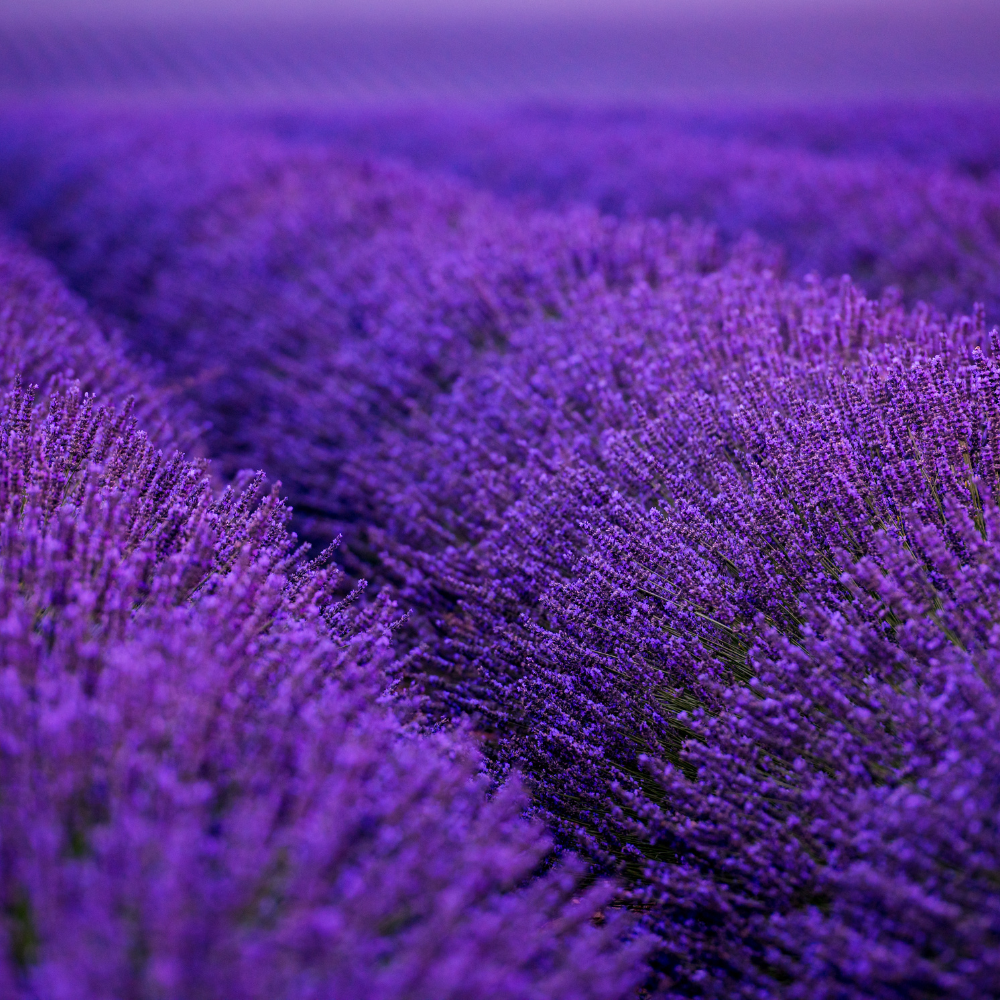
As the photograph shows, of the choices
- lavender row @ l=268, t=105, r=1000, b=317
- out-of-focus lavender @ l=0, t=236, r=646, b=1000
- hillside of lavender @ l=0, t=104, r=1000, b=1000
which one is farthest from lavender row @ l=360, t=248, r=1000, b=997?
lavender row @ l=268, t=105, r=1000, b=317

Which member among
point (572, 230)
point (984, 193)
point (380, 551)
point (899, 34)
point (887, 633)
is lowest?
point (380, 551)

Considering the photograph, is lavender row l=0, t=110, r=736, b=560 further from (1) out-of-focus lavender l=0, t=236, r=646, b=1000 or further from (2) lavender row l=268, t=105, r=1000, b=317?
(1) out-of-focus lavender l=0, t=236, r=646, b=1000

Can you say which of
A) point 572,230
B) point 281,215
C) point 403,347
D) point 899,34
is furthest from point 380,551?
point 899,34

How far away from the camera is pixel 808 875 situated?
1.37m

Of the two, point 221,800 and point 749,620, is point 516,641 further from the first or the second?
point 221,800

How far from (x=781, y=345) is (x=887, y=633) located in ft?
3.33

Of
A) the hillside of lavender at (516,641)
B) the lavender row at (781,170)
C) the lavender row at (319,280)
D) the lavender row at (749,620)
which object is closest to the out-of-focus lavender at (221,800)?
the hillside of lavender at (516,641)

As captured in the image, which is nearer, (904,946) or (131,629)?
→ (904,946)

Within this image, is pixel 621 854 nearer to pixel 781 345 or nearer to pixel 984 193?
pixel 781 345

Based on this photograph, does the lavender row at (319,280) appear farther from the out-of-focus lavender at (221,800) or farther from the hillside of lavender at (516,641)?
the out-of-focus lavender at (221,800)

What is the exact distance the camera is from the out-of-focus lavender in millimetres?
966

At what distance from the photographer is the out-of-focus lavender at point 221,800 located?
3.17 ft

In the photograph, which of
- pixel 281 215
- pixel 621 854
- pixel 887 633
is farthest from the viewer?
pixel 281 215

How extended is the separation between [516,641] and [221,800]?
2.63 ft
